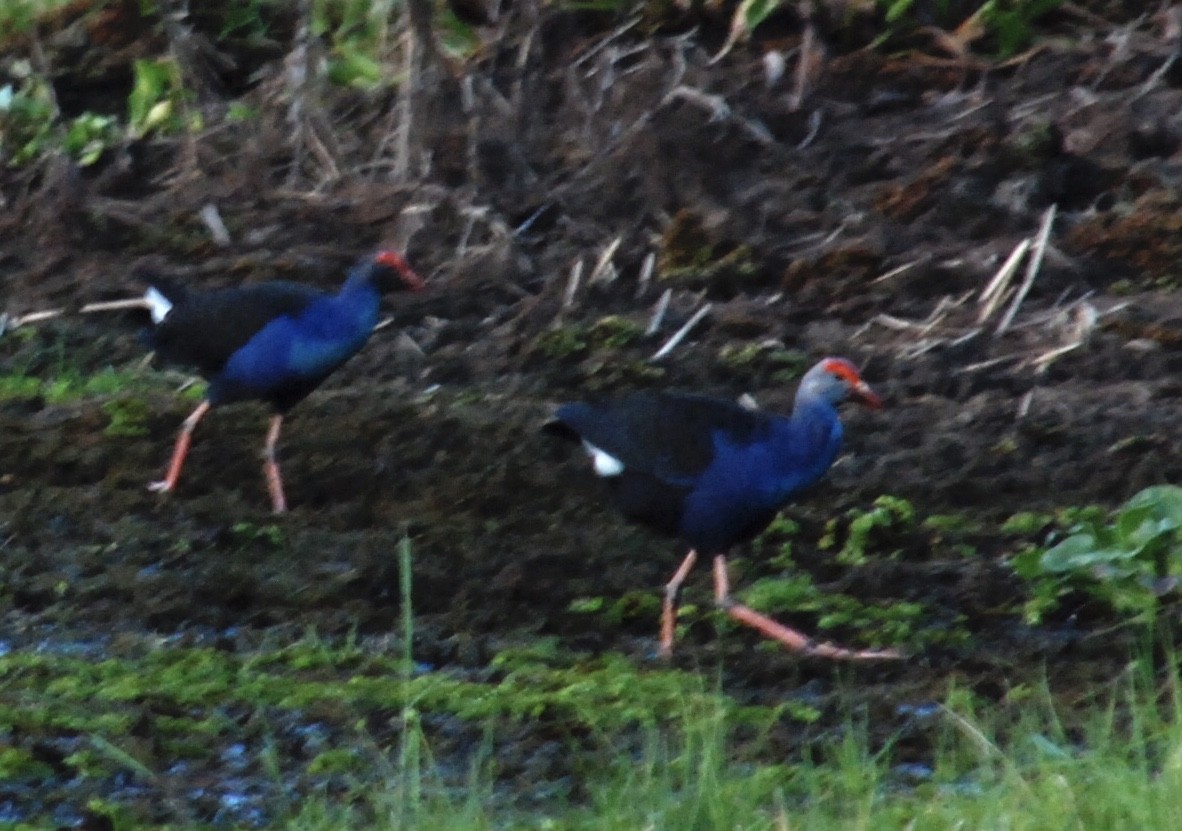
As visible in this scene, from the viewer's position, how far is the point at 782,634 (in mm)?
5043

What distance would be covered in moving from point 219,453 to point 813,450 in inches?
78.3

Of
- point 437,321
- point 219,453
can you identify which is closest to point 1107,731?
point 219,453

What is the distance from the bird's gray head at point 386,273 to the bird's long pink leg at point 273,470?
1.62ft

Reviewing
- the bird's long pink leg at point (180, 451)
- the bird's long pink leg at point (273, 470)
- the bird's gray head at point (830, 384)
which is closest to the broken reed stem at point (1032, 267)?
the bird's gray head at point (830, 384)

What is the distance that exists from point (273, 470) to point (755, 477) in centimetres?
143

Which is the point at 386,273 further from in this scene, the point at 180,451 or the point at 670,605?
the point at 670,605

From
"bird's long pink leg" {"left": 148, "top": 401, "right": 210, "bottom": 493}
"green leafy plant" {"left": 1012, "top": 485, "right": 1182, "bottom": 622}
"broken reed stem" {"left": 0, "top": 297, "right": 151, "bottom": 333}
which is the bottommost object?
"broken reed stem" {"left": 0, "top": 297, "right": 151, "bottom": 333}

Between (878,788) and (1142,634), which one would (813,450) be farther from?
(878,788)

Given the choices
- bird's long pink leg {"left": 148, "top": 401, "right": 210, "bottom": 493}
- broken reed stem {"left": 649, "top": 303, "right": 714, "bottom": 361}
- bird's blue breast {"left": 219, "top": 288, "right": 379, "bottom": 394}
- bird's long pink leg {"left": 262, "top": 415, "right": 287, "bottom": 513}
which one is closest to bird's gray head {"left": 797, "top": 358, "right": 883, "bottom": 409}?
bird's long pink leg {"left": 262, "top": 415, "right": 287, "bottom": 513}

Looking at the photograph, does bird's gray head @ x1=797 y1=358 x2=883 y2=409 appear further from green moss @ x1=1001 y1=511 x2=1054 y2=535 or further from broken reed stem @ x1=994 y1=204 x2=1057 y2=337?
broken reed stem @ x1=994 y1=204 x2=1057 y2=337

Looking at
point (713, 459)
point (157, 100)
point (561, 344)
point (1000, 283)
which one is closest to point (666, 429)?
point (713, 459)

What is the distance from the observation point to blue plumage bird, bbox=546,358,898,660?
526 centimetres

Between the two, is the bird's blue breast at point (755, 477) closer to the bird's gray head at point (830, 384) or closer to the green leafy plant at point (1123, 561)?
the bird's gray head at point (830, 384)

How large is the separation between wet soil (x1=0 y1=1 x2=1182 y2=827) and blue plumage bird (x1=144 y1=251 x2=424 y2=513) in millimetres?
190
